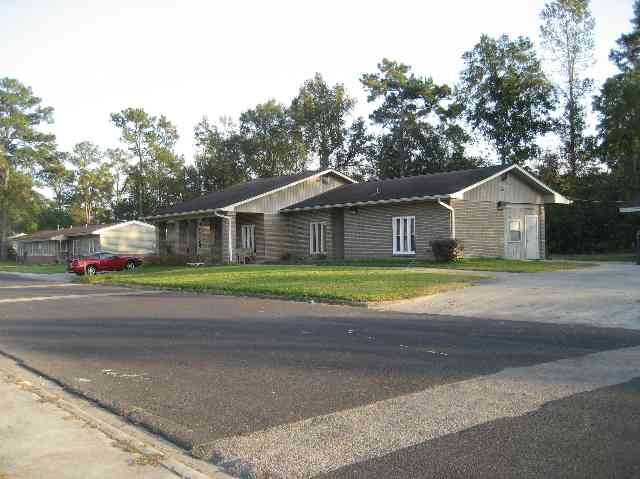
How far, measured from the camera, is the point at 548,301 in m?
14.3

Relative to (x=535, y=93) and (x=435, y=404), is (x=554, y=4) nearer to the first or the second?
(x=535, y=93)

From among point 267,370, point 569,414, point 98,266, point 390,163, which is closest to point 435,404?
point 569,414

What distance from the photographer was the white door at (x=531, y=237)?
29781 millimetres

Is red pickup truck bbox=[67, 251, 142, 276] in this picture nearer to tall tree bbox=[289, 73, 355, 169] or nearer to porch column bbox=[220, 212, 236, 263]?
porch column bbox=[220, 212, 236, 263]

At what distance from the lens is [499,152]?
53.0 m

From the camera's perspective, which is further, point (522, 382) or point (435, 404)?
point (522, 382)

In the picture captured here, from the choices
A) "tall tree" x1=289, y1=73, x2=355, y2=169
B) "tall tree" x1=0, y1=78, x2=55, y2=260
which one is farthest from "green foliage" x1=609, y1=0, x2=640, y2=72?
"tall tree" x1=0, y1=78, x2=55, y2=260

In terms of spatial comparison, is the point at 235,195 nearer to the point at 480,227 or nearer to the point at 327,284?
the point at 480,227

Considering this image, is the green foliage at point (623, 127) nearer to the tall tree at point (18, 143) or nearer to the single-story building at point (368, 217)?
the single-story building at point (368, 217)

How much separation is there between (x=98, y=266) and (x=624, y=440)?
35.5 meters

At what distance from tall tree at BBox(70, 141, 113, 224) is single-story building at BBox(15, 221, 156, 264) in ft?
71.0

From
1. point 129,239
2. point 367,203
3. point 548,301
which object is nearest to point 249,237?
point 367,203

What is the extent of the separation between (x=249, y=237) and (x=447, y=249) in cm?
1425

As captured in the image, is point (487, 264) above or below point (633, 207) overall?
below
